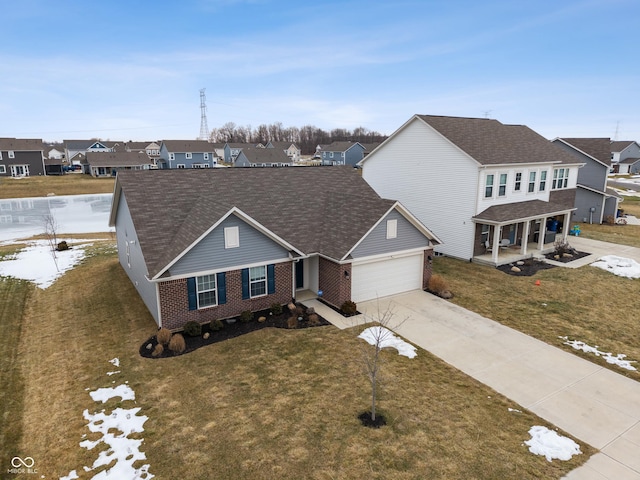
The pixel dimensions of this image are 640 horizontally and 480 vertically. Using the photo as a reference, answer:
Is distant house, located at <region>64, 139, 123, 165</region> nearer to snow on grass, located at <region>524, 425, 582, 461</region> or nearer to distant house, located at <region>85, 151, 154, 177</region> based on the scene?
distant house, located at <region>85, 151, 154, 177</region>

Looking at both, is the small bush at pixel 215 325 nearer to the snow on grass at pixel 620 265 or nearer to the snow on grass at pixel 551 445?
the snow on grass at pixel 551 445

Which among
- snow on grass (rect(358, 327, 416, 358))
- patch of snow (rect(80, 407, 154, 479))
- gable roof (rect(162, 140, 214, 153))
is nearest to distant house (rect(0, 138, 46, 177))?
gable roof (rect(162, 140, 214, 153))

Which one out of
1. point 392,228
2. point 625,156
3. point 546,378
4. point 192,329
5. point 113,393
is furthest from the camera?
point 625,156

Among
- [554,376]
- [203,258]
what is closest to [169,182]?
[203,258]

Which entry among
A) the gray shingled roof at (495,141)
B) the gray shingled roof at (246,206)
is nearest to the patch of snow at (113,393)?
Result: the gray shingled roof at (246,206)

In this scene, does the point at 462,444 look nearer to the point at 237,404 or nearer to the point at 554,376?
the point at 554,376

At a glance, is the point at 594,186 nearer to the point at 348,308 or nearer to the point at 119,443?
the point at 348,308

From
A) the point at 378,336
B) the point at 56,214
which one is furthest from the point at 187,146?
the point at 378,336
